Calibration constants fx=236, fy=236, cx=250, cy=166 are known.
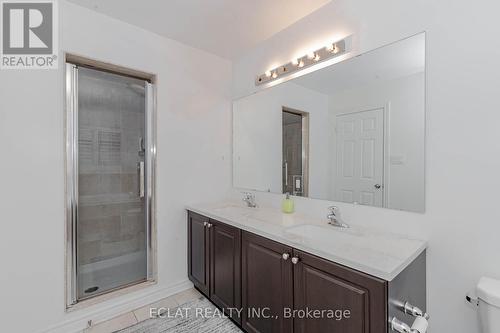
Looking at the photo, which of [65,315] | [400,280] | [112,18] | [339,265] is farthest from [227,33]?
[65,315]

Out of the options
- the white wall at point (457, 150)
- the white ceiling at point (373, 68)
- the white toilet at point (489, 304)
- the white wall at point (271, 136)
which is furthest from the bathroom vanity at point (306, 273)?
the white ceiling at point (373, 68)

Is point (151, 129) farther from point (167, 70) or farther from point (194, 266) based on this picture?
point (194, 266)

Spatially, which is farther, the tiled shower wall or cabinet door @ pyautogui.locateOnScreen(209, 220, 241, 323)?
the tiled shower wall

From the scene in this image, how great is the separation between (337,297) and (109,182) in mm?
2010

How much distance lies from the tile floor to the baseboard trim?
34 mm

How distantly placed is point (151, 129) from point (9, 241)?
1.29 m

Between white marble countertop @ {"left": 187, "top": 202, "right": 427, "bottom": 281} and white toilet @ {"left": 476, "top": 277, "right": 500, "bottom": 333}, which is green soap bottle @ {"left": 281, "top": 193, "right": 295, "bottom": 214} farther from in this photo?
white toilet @ {"left": 476, "top": 277, "right": 500, "bottom": 333}

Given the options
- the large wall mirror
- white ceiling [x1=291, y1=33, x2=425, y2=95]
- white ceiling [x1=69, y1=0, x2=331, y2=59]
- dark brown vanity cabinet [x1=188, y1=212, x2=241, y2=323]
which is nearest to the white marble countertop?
dark brown vanity cabinet [x1=188, y1=212, x2=241, y2=323]

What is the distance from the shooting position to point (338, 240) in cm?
145

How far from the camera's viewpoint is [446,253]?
128 centimetres

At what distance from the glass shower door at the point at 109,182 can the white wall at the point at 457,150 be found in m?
2.11

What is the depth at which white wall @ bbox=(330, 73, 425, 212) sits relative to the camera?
1.39m

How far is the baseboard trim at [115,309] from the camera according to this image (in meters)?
1.79

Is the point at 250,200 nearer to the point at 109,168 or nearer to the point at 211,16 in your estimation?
the point at 109,168
